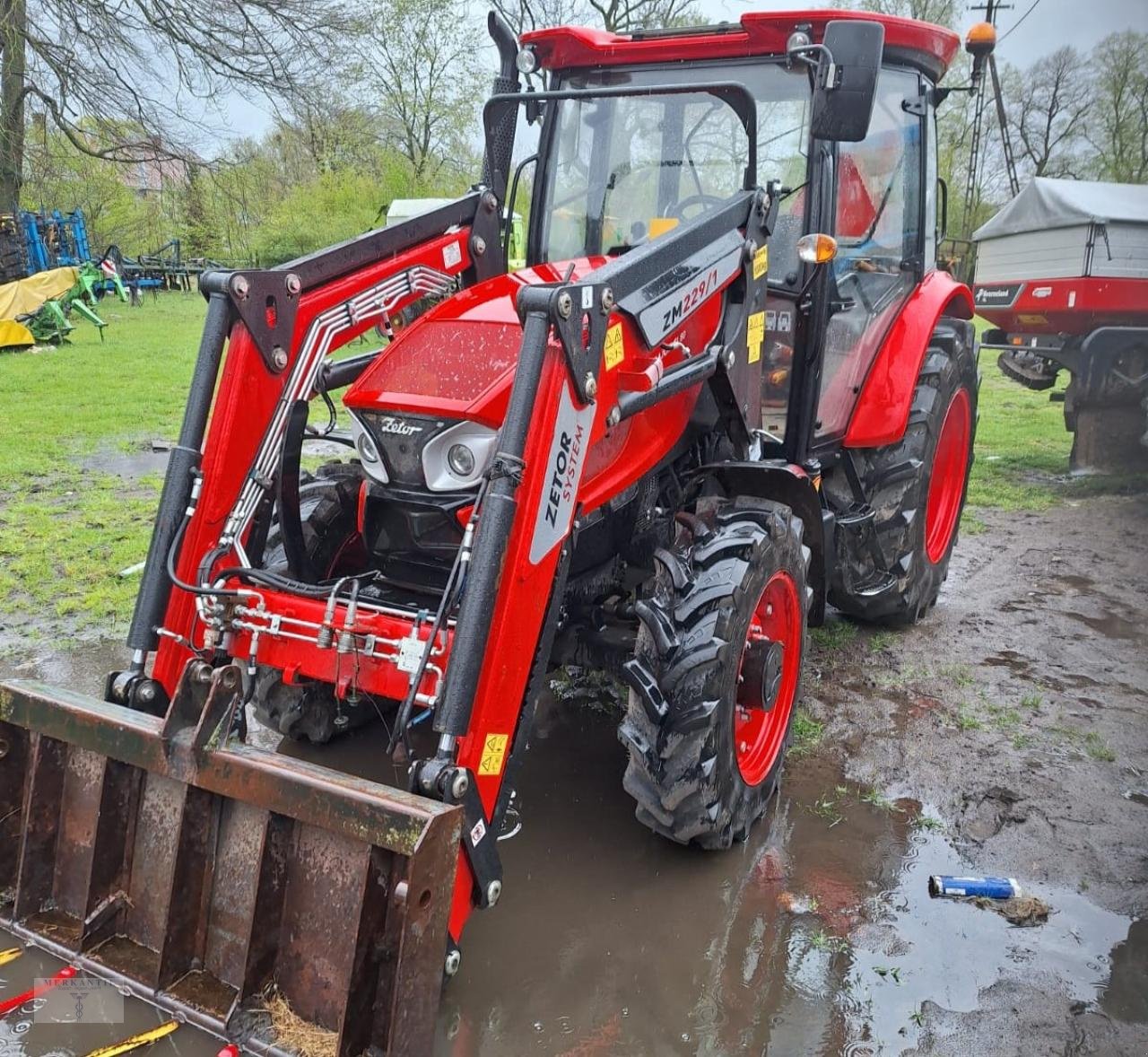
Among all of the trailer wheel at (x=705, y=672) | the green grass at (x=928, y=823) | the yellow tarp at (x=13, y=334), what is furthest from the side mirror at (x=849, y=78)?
the yellow tarp at (x=13, y=334)

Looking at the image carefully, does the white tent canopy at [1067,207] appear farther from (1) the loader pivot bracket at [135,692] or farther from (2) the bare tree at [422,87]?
(2) the bare tree at [422,87]

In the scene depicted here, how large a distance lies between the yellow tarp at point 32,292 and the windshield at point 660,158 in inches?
569

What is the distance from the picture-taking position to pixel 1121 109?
13.1 meters

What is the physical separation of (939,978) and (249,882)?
1854 mm

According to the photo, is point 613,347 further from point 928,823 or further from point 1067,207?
point 1067,207

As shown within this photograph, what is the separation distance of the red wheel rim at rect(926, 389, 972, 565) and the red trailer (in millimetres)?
3057

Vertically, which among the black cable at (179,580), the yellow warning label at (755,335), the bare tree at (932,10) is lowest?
the black cable at (179,580)

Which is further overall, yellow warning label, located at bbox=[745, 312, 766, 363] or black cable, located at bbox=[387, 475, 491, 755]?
yellow warning label, located at bbox=[745, 312, 766, 363]

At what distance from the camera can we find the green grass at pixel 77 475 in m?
5.57

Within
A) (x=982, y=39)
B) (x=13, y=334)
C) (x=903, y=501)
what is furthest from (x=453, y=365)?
(x=13, y=334)

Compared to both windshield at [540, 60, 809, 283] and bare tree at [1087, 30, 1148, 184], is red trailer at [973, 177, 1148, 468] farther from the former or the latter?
windshield at [540, 60, 809, 283]

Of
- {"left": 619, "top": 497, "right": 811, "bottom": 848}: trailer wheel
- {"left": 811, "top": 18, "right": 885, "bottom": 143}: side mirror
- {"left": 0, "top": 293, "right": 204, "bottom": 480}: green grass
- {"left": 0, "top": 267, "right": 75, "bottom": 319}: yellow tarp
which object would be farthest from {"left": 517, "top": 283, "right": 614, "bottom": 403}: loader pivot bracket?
{"left": 0, "top": 267, "right": 75, "bottom": 319}: yellow tarp

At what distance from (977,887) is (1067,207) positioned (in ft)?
24.1

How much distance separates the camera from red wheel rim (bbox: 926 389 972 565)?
553 cm
